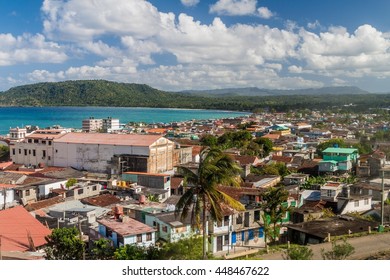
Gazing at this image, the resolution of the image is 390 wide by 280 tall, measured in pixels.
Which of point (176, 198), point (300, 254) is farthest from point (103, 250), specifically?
point (176, 198)

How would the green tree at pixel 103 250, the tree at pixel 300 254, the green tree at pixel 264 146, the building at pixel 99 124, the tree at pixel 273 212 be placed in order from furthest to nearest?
the building at pixel 99 124, the green tree at pixel 264 146, the tree at pixel 273 212, the green tree at pixel 103 250, the tree at pixel 300 254

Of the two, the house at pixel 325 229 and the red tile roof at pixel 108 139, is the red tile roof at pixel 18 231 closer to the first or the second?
the house at pixel 325 229

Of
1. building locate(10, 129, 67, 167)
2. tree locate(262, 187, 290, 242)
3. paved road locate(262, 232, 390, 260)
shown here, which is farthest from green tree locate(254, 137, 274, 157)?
paved road locate(262, 232, 390, 260)

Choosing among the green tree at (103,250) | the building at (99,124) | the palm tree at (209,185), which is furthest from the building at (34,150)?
the building at (99,124)
